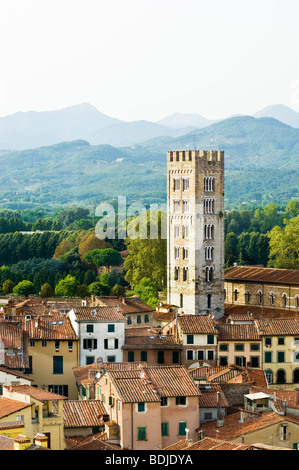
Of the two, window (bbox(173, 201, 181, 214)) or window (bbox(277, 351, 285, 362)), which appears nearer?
window (bbox(277, 351, 285, 362))

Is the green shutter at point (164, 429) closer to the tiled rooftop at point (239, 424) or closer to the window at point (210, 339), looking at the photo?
the tiled rooftop at point (239, 424)

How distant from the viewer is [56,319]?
100 ft

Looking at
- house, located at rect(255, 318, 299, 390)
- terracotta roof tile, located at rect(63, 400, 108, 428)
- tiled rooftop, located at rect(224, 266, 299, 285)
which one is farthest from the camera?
tiled rooftop, located at rect(224, 266, 299, 285)

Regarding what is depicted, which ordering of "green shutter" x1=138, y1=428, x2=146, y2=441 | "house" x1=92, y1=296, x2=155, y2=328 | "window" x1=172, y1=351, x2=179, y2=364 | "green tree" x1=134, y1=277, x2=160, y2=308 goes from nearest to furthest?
"green shutter" x1=138, y1=428, x2=146, y2=441 → "window" x1=172, y1=351, x2=179, y2=364 → "house" x1=92, y1=296, x2=155, y2=328 → "green tree" x1=134, y1=277, x2=160, y2=308

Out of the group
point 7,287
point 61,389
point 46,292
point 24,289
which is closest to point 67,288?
point 46,292

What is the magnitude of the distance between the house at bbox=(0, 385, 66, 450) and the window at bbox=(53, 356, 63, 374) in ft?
26.8

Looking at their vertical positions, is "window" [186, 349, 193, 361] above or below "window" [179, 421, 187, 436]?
above

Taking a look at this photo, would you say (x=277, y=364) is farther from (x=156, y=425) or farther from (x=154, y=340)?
(x=156, y=425)

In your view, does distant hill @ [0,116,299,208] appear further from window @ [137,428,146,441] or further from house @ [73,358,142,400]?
window @ [137,428,146,441]

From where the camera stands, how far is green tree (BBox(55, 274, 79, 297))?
5269cm

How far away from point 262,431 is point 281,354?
39.2 feet

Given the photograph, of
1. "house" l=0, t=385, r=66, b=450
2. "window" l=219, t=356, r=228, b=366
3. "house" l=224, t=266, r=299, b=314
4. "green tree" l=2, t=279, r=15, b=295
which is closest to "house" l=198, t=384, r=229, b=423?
"house" l=0, t=385, r=66, b=450

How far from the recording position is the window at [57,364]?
92.6ft
